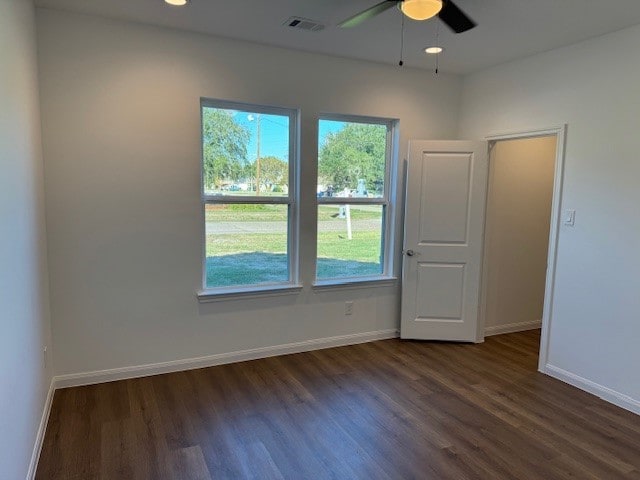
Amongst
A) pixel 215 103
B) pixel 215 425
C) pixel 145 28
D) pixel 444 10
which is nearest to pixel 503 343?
pixel 215 425

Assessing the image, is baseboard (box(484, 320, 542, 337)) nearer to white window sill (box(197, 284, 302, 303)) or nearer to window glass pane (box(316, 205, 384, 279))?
window glass pane (box(316, 205, 384, 279))

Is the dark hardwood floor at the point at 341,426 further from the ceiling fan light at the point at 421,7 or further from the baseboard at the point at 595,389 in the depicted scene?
the ceiling fan light at the point at 421,7

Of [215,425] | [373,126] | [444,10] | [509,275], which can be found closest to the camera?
[444,10]

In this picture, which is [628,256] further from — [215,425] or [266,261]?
[215,425]

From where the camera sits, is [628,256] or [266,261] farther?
[266,261]

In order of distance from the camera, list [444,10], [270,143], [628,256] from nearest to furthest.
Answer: [444,10] < [628,256] < [270,143]

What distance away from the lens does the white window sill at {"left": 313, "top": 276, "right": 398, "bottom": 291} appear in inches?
157

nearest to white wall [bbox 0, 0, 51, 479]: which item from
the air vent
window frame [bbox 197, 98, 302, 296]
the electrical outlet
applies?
window frame [bbox 197, 98, 302, 296]

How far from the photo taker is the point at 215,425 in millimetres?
2682

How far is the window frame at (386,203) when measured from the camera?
4.02 metres

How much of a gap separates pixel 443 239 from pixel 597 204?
1.33 metres

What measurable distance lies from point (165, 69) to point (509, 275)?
382 centimetres

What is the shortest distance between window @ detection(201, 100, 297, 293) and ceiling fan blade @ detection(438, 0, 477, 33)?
169 centimetres

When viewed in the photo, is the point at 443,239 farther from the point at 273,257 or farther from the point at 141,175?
the point at 141,175
